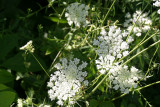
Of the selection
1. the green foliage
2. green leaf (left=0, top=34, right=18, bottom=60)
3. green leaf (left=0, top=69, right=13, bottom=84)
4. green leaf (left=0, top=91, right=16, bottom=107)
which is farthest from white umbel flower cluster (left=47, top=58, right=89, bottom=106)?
green leaf (left=0, top=34, right=18, bottom=60)

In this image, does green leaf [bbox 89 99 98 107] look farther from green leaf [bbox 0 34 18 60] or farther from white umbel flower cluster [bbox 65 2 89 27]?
green leaf [bbox 0 34 18 60]

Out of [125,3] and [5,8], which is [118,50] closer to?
[125,3]

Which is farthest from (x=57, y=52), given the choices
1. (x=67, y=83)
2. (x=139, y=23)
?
(x=139, y=23)

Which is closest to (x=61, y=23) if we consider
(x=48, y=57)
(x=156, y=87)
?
(x=48, y=57)

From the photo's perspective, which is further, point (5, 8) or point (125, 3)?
point (5, 8)

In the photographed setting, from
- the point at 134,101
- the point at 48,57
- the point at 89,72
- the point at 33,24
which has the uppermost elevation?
the point at 33,24

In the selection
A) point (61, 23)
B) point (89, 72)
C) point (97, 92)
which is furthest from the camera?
point (61, 23)
